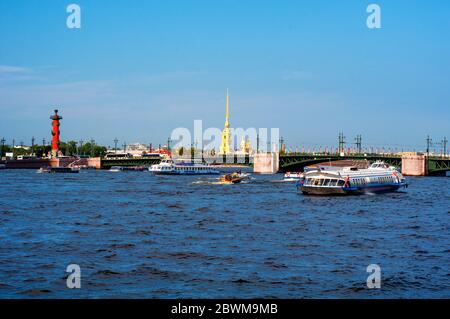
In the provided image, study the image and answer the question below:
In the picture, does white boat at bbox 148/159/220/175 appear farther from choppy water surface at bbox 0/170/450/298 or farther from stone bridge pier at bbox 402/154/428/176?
choppy water surface at bbox 0/170/450/298

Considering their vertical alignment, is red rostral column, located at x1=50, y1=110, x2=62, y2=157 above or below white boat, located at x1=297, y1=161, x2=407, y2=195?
above

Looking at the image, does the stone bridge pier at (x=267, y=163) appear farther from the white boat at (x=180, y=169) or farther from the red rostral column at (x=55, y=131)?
the red rostral column at (x=55, y=131)

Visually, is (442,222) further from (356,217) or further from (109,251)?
(109,251)

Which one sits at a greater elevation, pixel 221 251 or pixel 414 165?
pixel 414 165

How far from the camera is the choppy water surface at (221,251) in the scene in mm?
15781

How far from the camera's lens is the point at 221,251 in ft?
71.4

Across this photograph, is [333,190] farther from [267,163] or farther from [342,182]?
[267,163]

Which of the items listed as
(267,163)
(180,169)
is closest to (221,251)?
(180,169)

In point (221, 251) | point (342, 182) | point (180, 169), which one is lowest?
point (221, 251)

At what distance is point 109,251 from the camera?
70.7ft

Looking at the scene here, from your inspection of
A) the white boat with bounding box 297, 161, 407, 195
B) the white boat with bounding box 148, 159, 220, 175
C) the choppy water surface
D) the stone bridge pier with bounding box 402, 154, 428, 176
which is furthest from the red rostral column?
the choppy water surface

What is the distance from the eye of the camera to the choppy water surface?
15781 millimetres

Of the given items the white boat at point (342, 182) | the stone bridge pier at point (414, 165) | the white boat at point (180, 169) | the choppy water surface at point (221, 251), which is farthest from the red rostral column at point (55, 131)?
the choppy water surface at point (221, 251)
